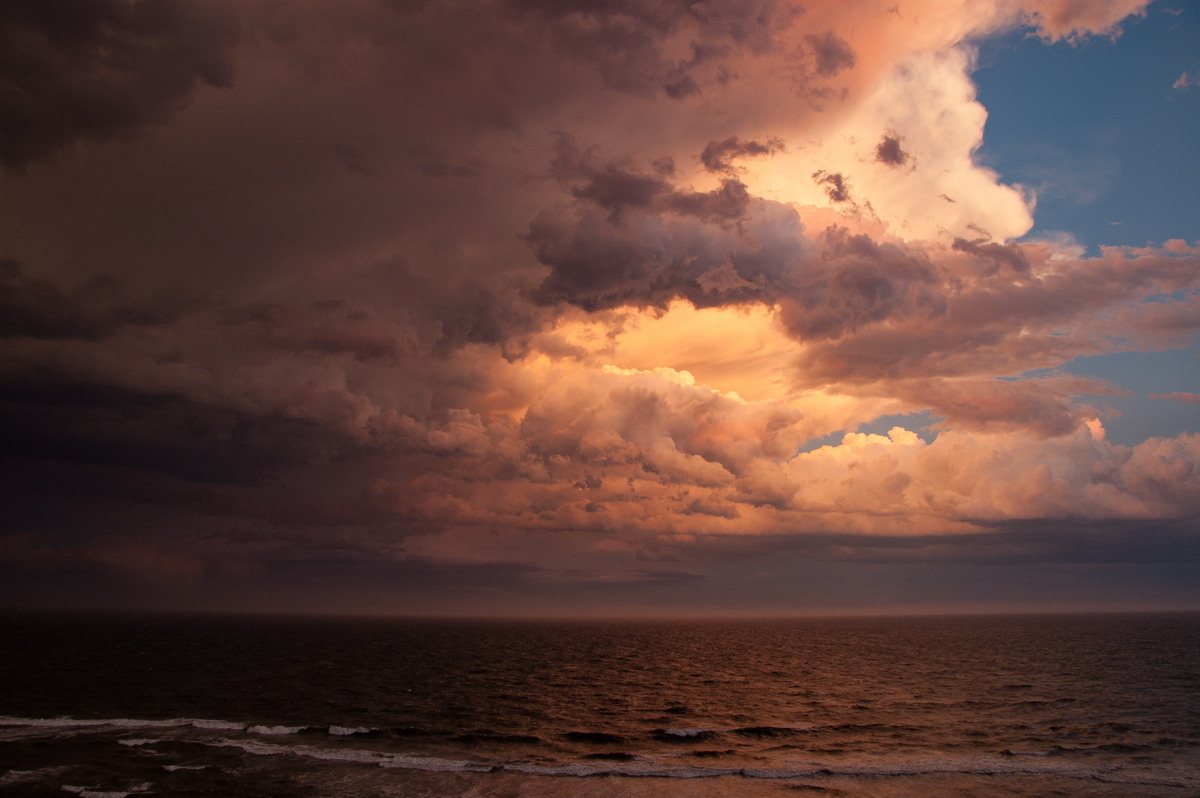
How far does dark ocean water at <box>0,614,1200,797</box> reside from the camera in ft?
121

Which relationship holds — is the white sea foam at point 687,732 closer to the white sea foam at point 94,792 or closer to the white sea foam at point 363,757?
the white sea foam at point 363,757

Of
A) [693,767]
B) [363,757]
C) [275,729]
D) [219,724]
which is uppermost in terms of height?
[219,724]

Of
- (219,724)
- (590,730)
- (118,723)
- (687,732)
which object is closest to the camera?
(118,723)

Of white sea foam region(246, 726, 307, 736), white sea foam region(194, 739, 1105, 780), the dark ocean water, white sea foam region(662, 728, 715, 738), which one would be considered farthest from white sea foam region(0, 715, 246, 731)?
white sea foam region(662, 728, 715, 738)

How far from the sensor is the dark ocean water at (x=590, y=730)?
3697 centimetres

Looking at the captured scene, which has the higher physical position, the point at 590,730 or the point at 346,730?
the point at 346,730

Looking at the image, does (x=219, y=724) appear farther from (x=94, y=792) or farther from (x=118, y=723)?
(x=94, y=792)

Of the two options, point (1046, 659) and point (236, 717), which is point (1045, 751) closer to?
point (236, 717)

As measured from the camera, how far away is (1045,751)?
1742 inches

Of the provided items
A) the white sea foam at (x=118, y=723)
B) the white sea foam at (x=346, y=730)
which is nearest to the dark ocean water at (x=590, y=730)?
the white sea foam at (x=346, y=730)

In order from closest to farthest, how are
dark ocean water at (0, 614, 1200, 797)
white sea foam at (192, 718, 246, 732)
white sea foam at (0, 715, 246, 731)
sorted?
1. dark ocean water at (0, 614, 1200, 797)
2. white sea foam at (0, 715, 246, 731)
3. white sea foam at (192, 718, 246, 732)

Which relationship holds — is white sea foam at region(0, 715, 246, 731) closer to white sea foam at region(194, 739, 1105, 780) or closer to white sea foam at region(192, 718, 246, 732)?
white sea foam at region(192, 718, 246, 732)

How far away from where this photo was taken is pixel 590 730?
51188mm

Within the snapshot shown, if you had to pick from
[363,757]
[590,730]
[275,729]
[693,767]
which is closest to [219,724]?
[275,729]
